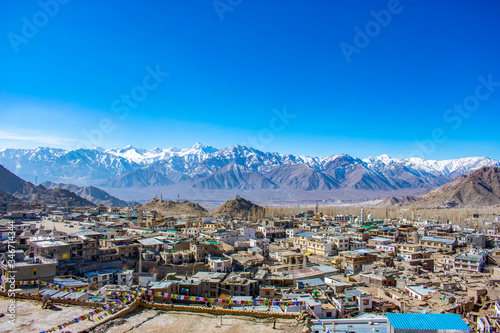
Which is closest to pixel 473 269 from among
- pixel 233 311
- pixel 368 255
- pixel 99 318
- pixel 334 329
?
pixel 368 255

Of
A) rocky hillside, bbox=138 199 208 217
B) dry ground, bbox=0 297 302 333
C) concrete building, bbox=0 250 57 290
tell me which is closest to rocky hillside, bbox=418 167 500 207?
rocky hillside, bbox=138 199 208 217

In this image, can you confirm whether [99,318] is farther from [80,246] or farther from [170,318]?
[80,246]

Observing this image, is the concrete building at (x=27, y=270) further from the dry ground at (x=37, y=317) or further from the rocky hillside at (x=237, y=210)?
the rocky hillside at (x=237, y=210)

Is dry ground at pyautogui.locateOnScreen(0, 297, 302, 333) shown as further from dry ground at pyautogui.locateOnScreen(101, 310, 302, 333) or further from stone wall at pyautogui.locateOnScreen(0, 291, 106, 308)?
stone wall at pyautogui.locateOnScreen(0, 291, 106, 308)

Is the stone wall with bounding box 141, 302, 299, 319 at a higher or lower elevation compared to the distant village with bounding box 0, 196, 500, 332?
higher

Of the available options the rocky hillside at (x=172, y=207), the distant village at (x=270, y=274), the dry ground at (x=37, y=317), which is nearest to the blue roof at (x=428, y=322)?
the distant village at (x=270, y=274)

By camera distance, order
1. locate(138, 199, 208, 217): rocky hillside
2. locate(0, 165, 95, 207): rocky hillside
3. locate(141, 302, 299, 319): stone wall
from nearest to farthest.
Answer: locate(141, 302, 299, 319): stone wall, locate(138, 199, 208, 217): rocky hillside, locate(0, 165, 95, 207): rocky hillside

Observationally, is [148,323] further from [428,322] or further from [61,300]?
[428,322]
